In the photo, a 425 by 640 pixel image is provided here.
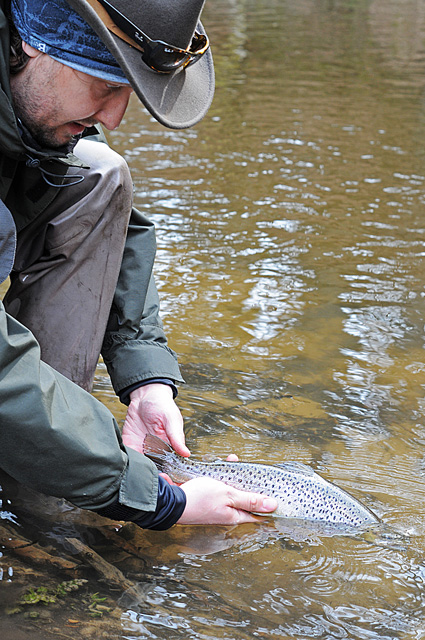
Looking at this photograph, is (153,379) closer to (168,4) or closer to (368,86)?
(168,4)

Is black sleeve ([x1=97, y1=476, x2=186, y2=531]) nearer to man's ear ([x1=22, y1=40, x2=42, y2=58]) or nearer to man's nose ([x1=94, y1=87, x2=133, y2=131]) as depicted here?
man's nose ([x1=94, y1=87, x2=133, y2=131])

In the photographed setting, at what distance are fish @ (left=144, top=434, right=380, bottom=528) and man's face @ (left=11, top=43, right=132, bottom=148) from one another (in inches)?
52.3

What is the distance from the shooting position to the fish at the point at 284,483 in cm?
334

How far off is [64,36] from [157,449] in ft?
5.58

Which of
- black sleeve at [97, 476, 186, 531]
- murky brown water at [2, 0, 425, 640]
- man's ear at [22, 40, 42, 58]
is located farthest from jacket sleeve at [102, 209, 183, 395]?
man's ear at [22, 40, 42, 58]

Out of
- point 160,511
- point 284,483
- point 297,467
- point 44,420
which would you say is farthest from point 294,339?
point 44,420

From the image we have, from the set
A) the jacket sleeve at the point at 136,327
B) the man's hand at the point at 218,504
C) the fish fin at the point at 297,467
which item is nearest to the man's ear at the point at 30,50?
the jacket sleeve at the point at 136,327

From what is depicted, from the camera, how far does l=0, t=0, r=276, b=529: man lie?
8.18 feet

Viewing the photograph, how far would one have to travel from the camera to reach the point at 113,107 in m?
2.81

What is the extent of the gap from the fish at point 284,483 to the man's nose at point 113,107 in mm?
1322

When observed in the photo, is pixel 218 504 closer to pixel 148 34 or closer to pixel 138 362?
pixel 138 362

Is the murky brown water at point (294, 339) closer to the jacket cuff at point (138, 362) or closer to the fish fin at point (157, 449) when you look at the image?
the fish fin at point (157, 449)

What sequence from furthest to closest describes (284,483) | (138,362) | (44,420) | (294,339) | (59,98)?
(294,339)
(138,362)
(284,483)
(59,98)
(44,420)

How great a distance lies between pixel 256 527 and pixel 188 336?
1.74 metres
